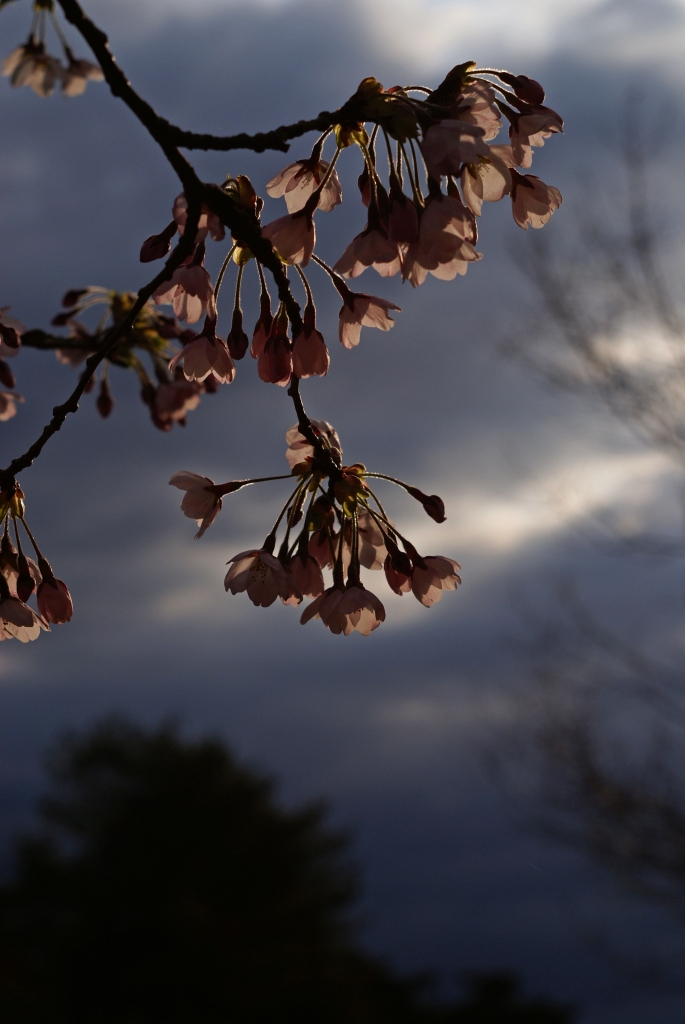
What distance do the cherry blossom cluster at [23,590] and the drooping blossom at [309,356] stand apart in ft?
1.13

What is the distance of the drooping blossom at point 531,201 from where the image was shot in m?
0.95

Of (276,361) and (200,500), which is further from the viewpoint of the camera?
(200,500)

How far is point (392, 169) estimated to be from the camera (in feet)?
2.67

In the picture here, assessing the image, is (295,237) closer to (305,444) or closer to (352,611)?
(305,444)

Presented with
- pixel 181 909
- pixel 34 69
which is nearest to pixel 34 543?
pixel 34 69

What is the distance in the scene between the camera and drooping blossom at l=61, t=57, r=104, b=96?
73 cm

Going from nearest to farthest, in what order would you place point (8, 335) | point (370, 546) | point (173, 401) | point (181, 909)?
1. point (370, 546)
2. point (8, 335)
3. point (173, 401)
4. point (181, 909)

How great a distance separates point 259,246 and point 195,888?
570 cm

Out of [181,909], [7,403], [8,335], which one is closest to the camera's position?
[8,335]

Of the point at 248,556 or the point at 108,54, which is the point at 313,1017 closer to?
the point at 248,556

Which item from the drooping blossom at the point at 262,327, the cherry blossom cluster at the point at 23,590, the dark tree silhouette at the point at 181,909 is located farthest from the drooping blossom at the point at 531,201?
the dark tree silhouette at the point at 181,909

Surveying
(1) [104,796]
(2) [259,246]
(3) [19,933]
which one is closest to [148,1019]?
(3) [19,933]

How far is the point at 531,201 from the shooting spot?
948 millimetres

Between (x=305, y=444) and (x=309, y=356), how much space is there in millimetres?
187
